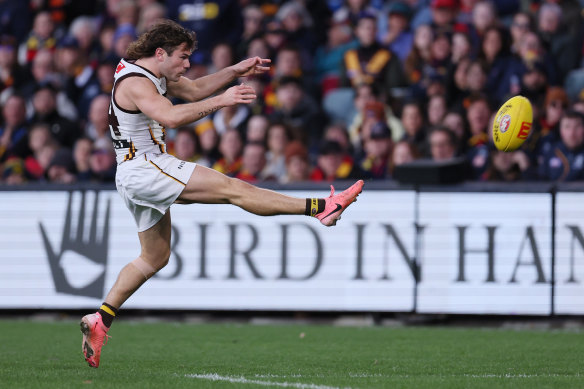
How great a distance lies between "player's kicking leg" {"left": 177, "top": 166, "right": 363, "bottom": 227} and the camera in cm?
722

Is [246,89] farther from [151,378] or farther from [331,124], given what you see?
[331,124]

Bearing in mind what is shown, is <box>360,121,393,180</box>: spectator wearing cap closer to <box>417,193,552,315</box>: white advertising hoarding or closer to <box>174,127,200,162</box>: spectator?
<box>417,193,552,315</box>: white advertising hoarding

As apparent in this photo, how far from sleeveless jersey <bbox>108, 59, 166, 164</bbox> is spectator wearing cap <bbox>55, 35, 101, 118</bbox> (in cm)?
792

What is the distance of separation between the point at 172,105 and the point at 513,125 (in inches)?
110

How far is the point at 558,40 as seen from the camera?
13.4 m

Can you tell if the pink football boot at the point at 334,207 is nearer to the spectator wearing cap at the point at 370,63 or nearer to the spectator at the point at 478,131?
the spectator at the point at 478,131

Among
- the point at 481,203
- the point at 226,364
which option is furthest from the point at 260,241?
the point at 226,364

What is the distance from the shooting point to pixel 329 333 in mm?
10273

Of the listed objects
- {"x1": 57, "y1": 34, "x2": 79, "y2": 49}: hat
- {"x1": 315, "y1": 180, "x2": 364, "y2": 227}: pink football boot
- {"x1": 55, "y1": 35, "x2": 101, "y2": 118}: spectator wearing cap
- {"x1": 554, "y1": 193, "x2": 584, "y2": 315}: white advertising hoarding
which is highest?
{"x1": 57, "y1": 34, "x2": 79, "y2": 49}: hat

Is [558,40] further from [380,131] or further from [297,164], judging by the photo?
[297,164]

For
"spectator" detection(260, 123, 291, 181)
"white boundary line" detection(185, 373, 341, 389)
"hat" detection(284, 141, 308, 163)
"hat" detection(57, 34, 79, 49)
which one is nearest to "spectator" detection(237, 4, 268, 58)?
Result: "spectator" detection(260, 123, 291, 181)

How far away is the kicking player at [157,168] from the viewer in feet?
23.5

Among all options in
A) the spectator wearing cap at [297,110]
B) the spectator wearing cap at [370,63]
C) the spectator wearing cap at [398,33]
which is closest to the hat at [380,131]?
the spectator wearing cap at [297,110]

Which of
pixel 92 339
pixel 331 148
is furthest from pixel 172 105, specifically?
pixel 331 148
